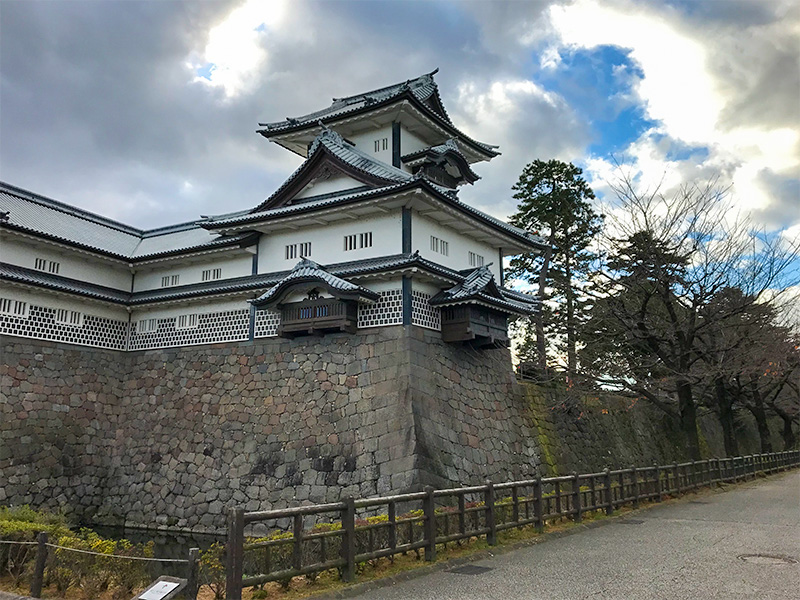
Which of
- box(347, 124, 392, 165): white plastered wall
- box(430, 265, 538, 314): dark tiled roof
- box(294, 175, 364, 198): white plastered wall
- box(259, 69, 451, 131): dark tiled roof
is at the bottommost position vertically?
box(430, 265, 538, 314): dark tiled roof

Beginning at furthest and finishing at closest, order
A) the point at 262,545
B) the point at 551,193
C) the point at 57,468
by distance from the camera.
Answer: the point at 551,193 < the point at 57,468 < the point at 262,545

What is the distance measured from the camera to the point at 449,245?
20.8 meters

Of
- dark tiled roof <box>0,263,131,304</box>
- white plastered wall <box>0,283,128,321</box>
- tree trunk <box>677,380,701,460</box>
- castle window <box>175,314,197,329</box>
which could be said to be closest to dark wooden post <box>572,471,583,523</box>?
tree trunk <box>677,380,701,460</box>

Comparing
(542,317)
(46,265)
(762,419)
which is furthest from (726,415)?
(46,265)

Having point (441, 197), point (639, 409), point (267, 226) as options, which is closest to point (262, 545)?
point (441, 197)

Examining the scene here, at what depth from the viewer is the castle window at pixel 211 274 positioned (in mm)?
22828

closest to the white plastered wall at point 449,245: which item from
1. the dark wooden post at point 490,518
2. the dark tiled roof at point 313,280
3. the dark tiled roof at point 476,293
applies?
the dark tiled roof at point 476,293

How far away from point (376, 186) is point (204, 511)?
37.3 feet

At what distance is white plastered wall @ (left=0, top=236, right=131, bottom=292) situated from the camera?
20906 mm

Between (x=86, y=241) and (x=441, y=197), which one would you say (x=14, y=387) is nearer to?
(x=86, y=241)

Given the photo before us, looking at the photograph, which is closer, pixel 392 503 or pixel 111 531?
pixel 392 503

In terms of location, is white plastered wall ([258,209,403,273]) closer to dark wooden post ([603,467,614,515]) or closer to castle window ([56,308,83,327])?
castle window ([56,308,83,327])

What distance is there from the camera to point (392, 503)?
32.6ft

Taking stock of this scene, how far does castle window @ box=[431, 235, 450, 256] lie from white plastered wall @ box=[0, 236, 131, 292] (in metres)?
12.5
